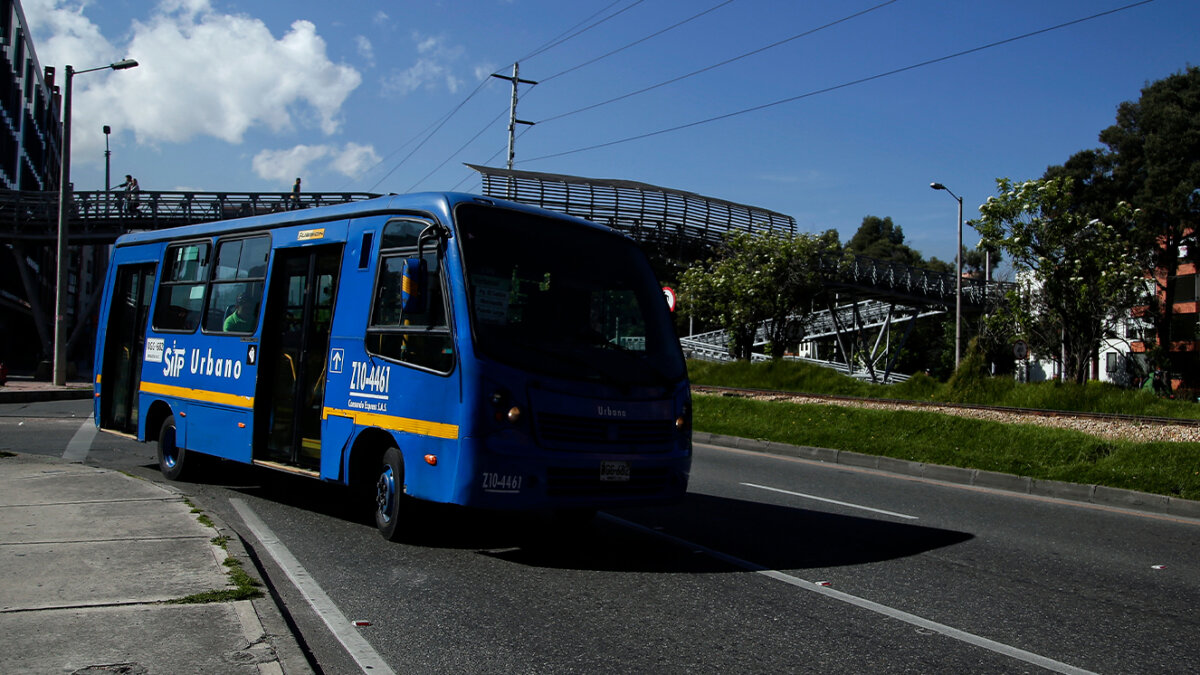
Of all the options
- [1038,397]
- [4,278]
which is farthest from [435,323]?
[4,278]

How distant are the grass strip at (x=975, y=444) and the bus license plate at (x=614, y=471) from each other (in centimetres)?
790

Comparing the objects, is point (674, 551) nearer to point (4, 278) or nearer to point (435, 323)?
point (435, 323)

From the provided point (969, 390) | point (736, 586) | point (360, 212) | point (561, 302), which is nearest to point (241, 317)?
point (360, 212)

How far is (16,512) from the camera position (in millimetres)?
7875

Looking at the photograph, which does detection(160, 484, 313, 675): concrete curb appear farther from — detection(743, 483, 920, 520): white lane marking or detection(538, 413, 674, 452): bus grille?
detection(743, 483, 920, 520): white lane marking

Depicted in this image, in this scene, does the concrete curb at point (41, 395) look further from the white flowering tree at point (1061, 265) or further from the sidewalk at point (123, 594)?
the white flowering tree at point (1061, 265)

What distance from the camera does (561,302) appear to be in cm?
734

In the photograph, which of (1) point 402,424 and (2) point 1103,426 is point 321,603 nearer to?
(1) point 402,424

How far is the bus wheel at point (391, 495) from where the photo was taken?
23.9ft

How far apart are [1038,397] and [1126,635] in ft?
51.8

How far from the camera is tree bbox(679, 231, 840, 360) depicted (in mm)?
41656

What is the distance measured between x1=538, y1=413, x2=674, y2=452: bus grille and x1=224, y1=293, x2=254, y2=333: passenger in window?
3.93 m

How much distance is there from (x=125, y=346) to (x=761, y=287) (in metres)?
32.1

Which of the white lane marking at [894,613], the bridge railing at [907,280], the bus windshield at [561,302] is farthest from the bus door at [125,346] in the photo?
the bridge railing at [907,280]
